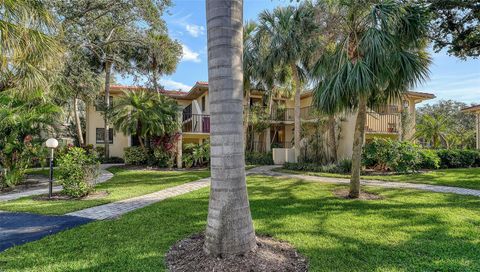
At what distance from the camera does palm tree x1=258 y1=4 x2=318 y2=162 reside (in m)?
14.6

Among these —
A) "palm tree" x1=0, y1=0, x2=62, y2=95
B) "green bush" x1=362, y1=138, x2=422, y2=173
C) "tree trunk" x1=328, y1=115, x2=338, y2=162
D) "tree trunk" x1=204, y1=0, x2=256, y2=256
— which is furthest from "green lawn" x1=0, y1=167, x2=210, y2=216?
"green bush" x1=362, y1=138, x2=422, y2=173

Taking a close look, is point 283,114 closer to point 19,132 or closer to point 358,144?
point 358,144

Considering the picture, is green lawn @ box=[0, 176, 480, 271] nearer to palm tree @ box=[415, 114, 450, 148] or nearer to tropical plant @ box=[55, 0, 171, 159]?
tropical plant @ box=[55, 0, 171, 159]

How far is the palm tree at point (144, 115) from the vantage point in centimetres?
1592

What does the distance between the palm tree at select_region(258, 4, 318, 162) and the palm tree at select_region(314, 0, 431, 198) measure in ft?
20.8

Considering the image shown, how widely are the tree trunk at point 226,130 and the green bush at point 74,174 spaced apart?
21.4 ft

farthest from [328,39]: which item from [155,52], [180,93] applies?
[180,93]

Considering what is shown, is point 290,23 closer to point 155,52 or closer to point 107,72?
point 155,52

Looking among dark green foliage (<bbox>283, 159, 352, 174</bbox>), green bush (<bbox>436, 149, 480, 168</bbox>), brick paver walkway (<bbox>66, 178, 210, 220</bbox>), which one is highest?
green bush (<bbox>436, 149, 480, 168</bbox>)

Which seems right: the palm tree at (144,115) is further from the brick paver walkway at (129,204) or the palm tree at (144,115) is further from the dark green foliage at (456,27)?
the dark green foliage at (456,27)

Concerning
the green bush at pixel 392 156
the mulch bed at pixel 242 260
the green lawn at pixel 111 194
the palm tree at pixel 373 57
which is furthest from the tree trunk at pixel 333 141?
the mulch bed at pixel 242 260

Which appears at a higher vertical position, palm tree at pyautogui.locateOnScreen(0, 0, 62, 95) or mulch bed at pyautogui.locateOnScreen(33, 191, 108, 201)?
palm tree at pyautogui.locateOnScreen(0, 0, 62, 95)

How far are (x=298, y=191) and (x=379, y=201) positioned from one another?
97.6 inches

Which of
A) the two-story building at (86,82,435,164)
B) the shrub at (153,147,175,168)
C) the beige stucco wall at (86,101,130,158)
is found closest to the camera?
the shrub at (153,147,175,168)
